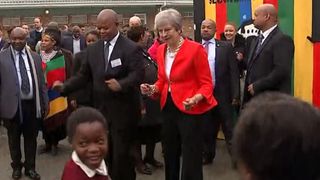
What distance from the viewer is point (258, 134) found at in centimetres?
127

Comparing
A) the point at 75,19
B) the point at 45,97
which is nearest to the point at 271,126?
the point at 45,97

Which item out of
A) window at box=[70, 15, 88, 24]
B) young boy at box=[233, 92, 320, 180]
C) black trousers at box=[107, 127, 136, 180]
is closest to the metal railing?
window at box=[70, 15, 88, 24]

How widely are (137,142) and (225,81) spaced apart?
4.20ft

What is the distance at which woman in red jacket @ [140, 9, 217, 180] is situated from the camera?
4477 millimetres

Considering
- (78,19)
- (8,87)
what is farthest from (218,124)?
(78,19)

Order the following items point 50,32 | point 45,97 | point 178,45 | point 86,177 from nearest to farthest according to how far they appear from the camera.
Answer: point 86,177 < point 178,45 < point 45,97 < point 50,32

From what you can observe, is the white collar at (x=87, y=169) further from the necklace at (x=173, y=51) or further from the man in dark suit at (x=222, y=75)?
the man in dark suit at (x=222, y=75)

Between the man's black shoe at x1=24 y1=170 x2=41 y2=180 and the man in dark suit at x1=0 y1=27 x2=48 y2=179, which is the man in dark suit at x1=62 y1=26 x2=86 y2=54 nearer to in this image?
the man in dark suit at x1=0 y1=27 x2=48 y2=179

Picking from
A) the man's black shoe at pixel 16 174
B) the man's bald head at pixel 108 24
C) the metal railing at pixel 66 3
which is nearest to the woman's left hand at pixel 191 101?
the man's bald head at pixel 108 24

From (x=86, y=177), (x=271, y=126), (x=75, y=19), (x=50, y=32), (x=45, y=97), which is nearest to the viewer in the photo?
(x=271, y=126)

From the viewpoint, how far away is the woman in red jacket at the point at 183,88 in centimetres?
448

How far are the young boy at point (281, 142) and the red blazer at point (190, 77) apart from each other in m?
3.15

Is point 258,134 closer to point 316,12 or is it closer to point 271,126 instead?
point 271,126

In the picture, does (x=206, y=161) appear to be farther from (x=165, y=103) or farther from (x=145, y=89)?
(x=145, y=89)
